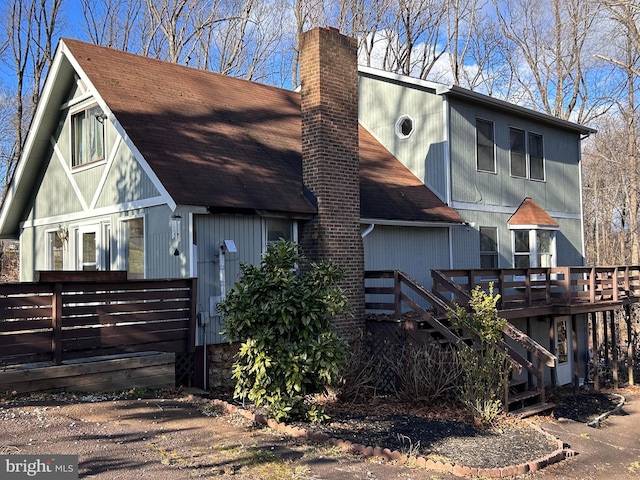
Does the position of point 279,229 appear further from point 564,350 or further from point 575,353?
point 564,350

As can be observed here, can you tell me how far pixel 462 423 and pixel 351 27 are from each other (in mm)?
25148

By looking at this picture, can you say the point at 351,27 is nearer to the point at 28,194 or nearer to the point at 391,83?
the point at 391,83

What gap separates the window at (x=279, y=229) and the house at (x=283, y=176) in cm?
4

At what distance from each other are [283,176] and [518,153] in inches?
324

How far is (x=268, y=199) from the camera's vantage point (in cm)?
1159

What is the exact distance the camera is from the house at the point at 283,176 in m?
11.4

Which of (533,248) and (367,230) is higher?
(367,230)

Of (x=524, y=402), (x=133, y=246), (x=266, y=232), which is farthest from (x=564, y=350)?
(x=133, y=246)

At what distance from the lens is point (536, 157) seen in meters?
18.5

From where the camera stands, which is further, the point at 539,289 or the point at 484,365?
the point at 539,289

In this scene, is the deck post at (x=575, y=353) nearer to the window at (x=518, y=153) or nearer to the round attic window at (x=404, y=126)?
the window at (x=518, y=153)

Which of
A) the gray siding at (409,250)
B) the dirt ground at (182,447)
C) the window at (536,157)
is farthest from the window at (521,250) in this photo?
Result: the dirt ground at (182,447)

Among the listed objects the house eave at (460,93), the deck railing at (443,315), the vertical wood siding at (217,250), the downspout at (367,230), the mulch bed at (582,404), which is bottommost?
the mulch bed at (582,404)

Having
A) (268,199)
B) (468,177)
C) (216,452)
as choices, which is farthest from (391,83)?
(216,452)
